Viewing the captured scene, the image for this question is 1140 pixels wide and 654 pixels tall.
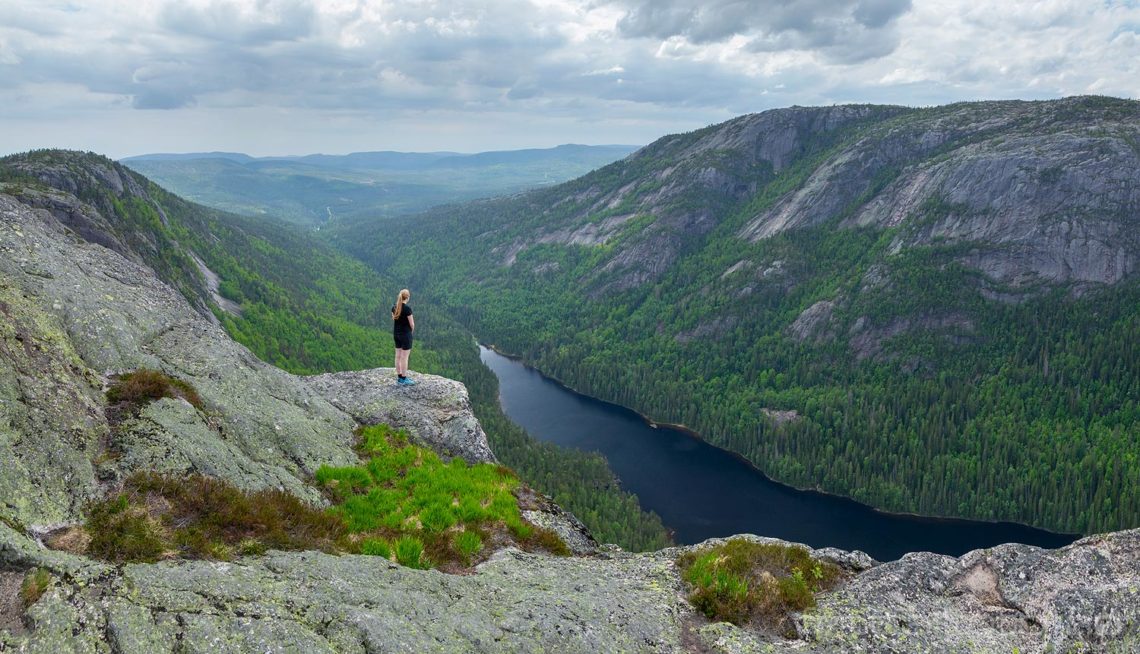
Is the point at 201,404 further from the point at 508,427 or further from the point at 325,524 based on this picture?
the point at 508,427

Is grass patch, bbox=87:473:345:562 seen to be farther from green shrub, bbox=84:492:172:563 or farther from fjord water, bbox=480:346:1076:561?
fjord water, bbox=480:346:1076:561

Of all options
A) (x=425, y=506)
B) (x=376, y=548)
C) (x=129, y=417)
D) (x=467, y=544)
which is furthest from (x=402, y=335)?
(x=376, y=548)

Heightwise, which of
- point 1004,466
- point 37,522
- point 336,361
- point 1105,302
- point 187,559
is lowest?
point 1004,466

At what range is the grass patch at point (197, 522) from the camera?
13.2 metres

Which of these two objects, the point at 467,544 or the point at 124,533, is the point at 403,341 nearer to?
the point at 467,544

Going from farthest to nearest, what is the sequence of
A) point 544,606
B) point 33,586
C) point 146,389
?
point 146,389 < point 544,606 < point 33,586

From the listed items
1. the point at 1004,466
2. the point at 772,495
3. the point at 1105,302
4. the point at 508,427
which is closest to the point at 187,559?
the point at 508,427

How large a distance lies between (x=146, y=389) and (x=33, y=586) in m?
10.4

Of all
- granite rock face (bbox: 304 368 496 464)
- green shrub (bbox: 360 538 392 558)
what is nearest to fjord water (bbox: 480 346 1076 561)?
granite rock face (bbox: 304 368 496 464)

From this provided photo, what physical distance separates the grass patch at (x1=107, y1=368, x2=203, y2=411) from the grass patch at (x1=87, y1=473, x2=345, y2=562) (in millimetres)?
4388

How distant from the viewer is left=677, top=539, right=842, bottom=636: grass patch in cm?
1695

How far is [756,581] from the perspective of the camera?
18.0 metres

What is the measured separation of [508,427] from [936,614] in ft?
503

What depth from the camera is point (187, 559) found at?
13328mm
